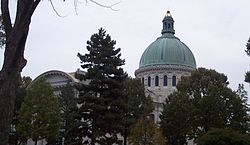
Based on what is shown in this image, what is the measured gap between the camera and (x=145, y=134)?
39531mm

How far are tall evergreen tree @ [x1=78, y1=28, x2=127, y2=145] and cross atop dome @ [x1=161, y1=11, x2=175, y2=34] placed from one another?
52.0m

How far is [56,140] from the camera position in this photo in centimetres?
4447

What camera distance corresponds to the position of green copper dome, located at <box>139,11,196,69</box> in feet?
262

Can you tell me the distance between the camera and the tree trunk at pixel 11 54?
880 cm

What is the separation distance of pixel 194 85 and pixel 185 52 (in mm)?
39519

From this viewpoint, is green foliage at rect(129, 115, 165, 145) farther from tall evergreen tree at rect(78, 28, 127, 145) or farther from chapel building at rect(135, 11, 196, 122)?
chapel building at rect(135, 11, 196, 122)

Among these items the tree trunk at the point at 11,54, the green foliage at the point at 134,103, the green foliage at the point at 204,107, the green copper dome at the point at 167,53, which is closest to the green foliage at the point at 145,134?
the green foliage at the point at 134,103

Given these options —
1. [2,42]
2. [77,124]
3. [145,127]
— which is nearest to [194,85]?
[145,127]

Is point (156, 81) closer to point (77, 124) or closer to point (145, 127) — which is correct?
point (145, 127)

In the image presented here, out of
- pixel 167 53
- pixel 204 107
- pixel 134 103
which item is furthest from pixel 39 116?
pixel 167 53

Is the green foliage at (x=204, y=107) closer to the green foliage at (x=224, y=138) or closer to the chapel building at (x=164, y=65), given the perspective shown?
the green foliage at (x=224, y=138)

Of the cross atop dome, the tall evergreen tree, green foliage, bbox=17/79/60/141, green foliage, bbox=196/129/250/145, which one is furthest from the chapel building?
the tall evergreen tree

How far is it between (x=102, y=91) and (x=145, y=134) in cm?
712

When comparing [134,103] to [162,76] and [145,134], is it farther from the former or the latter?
[162,76]
